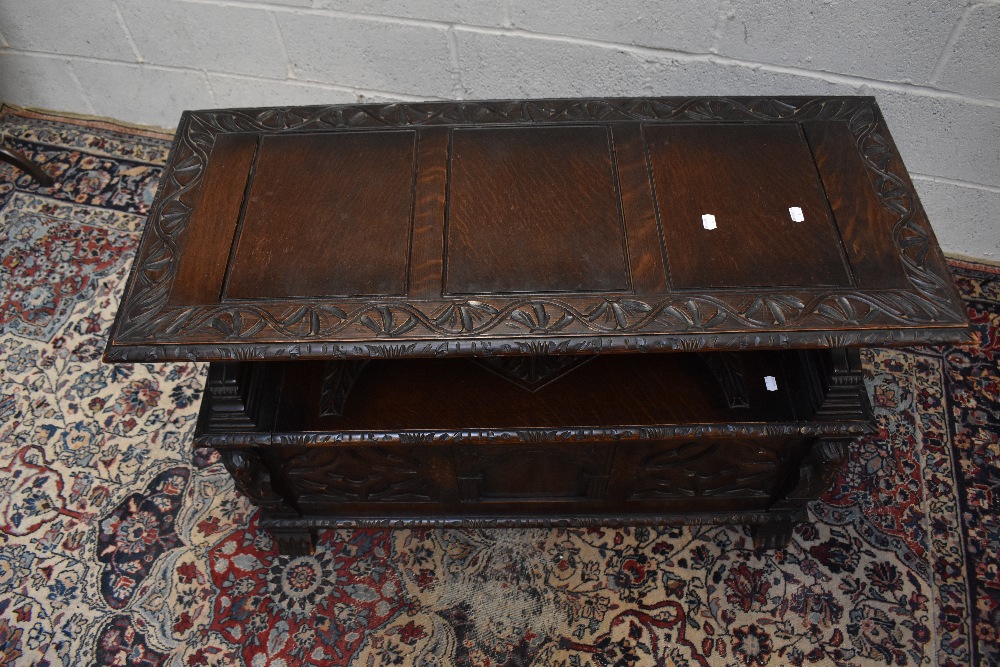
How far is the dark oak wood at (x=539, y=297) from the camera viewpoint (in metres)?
1.45

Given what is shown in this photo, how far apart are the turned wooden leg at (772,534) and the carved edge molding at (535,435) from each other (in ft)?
1.28

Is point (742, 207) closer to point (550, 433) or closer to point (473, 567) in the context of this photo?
point (550, 433)

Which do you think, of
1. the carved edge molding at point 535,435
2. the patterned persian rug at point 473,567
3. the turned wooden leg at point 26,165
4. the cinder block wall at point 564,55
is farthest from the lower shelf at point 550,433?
the turned wooden leg at point 26,165

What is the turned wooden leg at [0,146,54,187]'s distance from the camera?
103 inches

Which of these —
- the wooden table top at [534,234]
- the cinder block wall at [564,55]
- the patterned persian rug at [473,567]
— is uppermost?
the cinder block wall at [564,55]

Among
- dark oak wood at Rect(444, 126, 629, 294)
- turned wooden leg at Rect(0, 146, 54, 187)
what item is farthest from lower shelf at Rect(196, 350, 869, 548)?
turned wooden leg at Rect(0, 146, 54, 187)

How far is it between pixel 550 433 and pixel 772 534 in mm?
717

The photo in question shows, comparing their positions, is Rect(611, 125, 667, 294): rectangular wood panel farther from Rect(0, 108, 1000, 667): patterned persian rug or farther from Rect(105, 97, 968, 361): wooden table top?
Rect(0, 108, 1000, 667): patterned persian rug

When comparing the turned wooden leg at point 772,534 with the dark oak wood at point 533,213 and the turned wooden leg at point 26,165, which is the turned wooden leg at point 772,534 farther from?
the turned wooden leg at point 26,165

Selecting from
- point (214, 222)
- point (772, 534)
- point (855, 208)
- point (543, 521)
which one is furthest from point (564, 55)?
point (772, 534)

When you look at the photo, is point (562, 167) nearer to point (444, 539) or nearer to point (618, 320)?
point (618, 320)

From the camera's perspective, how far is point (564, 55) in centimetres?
222

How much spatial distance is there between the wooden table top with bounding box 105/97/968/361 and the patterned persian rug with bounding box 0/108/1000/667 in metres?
0.79

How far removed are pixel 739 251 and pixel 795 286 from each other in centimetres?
12
